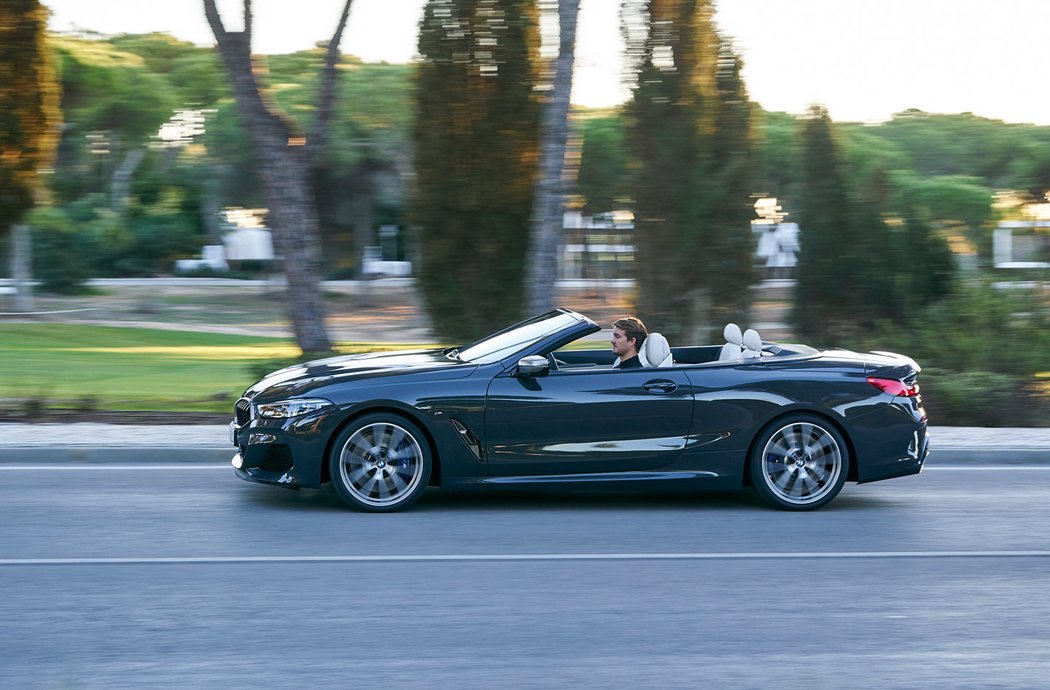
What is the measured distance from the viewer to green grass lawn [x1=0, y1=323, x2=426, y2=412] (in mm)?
15953

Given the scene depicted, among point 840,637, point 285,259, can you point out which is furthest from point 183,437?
point 840,637

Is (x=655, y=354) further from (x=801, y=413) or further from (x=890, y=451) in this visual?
(x=890, y=451)

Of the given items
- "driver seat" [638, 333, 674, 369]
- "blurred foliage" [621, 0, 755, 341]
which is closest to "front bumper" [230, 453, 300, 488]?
"driver seat" [638, 333, 674, 369]

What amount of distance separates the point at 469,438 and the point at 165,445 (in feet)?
13.5

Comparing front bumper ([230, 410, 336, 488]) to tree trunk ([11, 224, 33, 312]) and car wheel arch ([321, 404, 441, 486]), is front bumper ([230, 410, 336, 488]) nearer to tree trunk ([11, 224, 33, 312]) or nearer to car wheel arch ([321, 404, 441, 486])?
car wheel arch ([321, 404, 441, 486])

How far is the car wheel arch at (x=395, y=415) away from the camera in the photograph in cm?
877

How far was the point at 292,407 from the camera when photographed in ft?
28.7

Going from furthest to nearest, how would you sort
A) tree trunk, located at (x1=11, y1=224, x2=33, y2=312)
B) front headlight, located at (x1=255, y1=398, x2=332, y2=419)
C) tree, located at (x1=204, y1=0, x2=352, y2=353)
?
tree trunk, located at (x1=11, y1=224, x2=33, y2=312) < tree, located at (x1=204, y1=0, x2=352, y2=353) < front headlight, located at (x1=255, y1=398, x2=332, y2=419)

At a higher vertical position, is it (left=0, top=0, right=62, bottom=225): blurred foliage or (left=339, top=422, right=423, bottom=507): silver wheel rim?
(left=0, top=0, right=62, bottom=225): blurred foliage

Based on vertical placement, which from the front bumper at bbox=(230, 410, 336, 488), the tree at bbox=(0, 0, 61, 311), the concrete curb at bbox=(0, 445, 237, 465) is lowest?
the concrete curb at bbox=(0, 445, 237, 465)

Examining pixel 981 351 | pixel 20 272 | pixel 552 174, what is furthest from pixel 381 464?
pixel 20 272

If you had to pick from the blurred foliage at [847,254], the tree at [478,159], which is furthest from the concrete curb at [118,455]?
the blurred foliage at [847,254]

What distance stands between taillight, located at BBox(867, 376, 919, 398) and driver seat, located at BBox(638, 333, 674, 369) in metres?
1.40

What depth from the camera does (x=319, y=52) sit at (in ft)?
179
